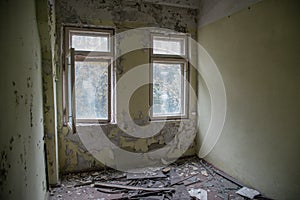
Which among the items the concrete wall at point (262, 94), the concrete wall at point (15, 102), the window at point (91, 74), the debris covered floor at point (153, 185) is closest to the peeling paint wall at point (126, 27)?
the window at point (91, 74)

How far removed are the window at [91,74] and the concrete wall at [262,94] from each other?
5.85 feet

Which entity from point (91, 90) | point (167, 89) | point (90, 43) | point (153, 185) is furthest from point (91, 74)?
point (153, 185)

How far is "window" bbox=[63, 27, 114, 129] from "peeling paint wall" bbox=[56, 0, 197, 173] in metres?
0.13

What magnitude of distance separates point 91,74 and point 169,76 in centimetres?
137

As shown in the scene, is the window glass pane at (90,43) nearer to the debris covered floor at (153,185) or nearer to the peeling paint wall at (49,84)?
the peeling paint wall at (49,84)

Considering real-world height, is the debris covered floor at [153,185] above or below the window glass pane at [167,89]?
below

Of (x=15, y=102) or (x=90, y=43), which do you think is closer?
(x=15, y=102)

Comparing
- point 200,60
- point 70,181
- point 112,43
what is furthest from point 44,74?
point 200,60

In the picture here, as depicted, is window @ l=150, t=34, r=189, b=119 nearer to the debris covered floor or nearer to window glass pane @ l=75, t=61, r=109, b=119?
window glass pane @ l=75, t=61, r=109, b=119

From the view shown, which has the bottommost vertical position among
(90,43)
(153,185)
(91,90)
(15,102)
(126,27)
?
(153,185)

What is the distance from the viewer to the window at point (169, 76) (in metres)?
4.06

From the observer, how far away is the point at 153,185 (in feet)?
10.8

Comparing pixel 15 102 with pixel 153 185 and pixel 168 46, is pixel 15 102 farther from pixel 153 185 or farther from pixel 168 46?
pixel 168 46

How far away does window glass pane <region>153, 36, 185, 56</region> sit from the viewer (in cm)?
407
